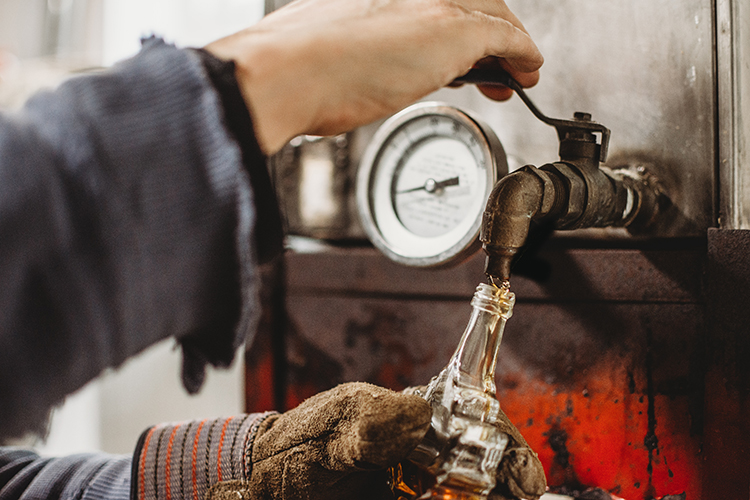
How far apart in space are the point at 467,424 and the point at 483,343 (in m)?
0.10

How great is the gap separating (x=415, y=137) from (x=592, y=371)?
490 mm

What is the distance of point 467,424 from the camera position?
67 cm

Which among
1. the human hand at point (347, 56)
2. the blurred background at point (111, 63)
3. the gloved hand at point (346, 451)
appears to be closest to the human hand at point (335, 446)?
the gloved hand at point (346, 451)

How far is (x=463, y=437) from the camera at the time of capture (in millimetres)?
666

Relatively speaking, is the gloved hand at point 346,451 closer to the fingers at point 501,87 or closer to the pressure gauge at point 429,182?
the pressure gauge at point 429,182

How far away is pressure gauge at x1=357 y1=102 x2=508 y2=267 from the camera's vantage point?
2.93 feet

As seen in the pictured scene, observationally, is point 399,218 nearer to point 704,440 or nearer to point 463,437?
point 463,437

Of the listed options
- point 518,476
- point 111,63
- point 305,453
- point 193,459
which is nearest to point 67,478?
point 193,459

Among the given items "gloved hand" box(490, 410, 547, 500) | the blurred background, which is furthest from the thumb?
the blurred background

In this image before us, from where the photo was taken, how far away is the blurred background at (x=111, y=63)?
185cm

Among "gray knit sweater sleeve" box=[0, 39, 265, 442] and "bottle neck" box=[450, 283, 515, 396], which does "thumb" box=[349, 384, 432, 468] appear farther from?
"gray knit sweater sleeve" box=[0, 39, 265, 442]

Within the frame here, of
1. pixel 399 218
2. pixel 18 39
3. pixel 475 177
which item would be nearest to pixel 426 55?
pixel 475 177

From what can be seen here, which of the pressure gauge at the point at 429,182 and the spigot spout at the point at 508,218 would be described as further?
the pressure gauge at the point at 429,182

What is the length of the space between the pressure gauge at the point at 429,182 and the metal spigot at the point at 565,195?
100 millimetres
